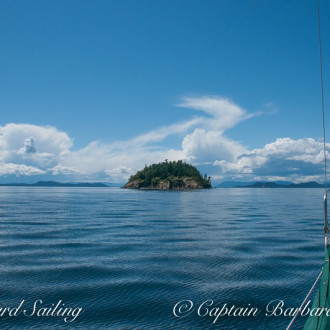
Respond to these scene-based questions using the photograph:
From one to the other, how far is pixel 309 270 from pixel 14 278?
61.3 ft

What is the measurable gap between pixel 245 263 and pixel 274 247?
7.02m

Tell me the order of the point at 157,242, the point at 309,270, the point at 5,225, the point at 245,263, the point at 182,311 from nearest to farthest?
the point at 182,311, the point at 309,270, the point at 245,263, the point at 157,242, the point at 5,225

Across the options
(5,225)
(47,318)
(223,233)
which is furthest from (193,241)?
(5,225)

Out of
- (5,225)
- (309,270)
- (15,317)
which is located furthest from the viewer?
(5,225)

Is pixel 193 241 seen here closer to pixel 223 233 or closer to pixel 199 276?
pixel 223 233

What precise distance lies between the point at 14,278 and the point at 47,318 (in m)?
6.15

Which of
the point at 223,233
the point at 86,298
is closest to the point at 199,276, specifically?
the point at 86,298

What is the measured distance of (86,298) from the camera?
14.4 m

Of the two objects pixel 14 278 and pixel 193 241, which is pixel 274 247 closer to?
pixel 193 241

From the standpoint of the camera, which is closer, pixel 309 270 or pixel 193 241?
pixel 309 270

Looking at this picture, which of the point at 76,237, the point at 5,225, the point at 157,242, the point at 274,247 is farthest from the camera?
the point at 5,225

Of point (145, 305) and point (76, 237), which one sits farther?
point (76, 237)

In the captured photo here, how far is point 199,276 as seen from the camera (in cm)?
1808

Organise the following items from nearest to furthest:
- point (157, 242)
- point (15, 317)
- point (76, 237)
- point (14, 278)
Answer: point (15, 317) < point (14, 278) < point (157, 242) < point (76, 237)
